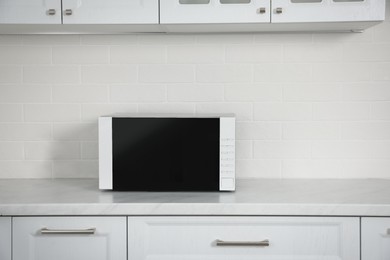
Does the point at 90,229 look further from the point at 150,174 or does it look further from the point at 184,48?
the point at 184,48

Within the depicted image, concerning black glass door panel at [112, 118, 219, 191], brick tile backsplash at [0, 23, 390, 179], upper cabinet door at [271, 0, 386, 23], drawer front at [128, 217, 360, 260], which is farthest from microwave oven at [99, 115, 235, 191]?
upper cabinet door at [271, 0, 386, 23]

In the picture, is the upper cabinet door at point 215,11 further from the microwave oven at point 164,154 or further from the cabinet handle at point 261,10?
the microwave oven at point 164,154

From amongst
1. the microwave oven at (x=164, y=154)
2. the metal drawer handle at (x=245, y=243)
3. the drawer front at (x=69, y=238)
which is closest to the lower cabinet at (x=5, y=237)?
the drawer front at (x=69, y=238)

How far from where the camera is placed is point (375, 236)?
2020mm

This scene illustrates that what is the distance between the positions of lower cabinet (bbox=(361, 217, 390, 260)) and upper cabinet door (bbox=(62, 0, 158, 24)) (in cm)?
108

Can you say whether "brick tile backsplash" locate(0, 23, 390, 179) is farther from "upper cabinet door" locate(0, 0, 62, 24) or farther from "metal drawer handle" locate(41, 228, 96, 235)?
"metal drawer handle" locate(41, 228, 96, 235)

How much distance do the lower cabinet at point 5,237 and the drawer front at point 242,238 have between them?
1.39 ft

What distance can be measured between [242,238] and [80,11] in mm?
1052

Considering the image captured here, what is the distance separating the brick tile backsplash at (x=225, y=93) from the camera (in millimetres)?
2559

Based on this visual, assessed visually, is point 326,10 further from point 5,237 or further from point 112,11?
point 5,237

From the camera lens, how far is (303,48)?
2.56m

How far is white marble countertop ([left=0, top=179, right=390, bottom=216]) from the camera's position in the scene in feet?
6.61

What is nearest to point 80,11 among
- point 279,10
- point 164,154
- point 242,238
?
point 164,154

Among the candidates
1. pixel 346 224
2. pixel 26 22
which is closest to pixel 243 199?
pixel 346 224
